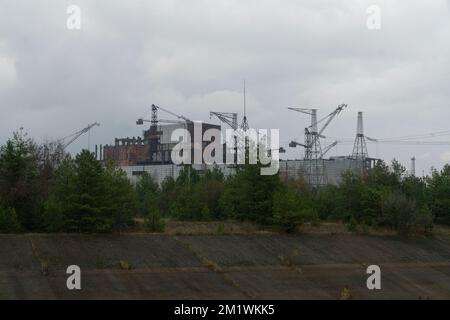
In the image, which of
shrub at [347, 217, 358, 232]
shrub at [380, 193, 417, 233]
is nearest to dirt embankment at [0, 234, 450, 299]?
shrub at [347, 217, 358, 232]

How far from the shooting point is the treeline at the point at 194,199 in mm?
36312

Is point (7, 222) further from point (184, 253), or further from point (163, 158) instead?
point (163, 158)

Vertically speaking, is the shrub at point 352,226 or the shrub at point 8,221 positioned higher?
the shrub at point 8,221

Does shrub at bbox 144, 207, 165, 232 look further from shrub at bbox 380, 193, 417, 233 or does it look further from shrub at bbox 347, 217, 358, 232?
shrub at bbox 380, 193, 417, 233

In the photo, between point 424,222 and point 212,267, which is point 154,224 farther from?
point 424,222

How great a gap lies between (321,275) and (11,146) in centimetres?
2179

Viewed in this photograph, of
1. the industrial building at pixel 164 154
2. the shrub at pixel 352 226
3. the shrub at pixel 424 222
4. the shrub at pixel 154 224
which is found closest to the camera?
the shrub at pixel 154 224

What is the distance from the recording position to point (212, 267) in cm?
3356

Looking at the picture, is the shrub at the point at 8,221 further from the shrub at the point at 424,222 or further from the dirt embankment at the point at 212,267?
the shrub at the point at 424,222

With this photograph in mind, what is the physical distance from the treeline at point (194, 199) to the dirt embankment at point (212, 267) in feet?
6.04

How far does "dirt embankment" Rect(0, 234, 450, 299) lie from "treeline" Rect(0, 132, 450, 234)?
1.84 metres

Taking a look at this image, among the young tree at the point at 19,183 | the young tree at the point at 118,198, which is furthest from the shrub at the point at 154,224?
the young tree at the point at 19,183

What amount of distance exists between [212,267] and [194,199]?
17535 millimetres
